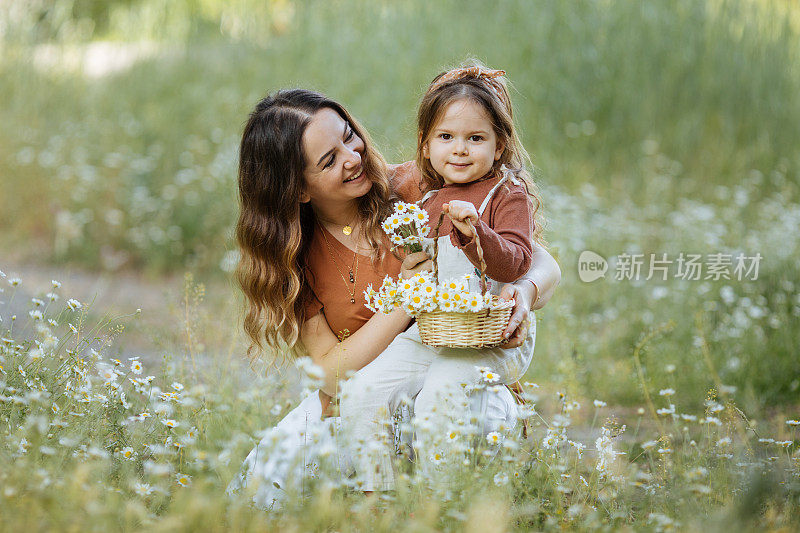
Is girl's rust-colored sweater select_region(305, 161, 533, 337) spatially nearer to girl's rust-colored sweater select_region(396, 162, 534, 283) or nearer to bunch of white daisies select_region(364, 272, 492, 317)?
girl's rust-colored sweater select_region(396, 162, 534, 283)

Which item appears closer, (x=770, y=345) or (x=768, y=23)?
(x=770, y=345)

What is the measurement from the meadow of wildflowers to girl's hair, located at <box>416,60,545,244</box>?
671 millimetres

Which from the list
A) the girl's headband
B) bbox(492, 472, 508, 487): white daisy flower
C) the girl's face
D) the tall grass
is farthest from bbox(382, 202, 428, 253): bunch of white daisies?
the tall grass

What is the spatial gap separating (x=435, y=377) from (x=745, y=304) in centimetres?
239

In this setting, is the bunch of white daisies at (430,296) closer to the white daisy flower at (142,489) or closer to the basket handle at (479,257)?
the basket handle at (479,257)

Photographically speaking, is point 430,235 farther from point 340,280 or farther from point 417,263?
point 340,280

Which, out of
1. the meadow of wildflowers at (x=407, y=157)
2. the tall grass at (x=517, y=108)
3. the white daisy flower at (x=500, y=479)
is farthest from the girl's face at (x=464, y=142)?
the tall grass at (x=517, y=108)

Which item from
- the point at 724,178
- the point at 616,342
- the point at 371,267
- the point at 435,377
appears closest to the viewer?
the point at 435,377

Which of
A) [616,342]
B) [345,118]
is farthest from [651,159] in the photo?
[345,118]

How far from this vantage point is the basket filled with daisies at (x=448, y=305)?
209cm

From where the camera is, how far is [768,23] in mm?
7617

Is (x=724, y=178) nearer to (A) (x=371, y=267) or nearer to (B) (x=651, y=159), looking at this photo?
(B) (x=651, y=159)

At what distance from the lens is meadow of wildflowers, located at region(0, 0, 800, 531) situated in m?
2.09

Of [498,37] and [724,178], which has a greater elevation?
[498,37]
